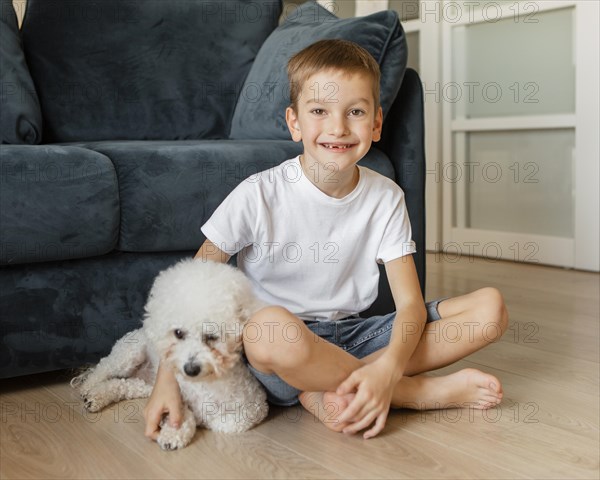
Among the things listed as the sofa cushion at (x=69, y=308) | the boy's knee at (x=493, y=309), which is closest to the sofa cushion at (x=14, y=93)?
the sofa cushion at (x=69, y=308)

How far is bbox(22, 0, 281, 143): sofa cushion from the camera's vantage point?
2188mm

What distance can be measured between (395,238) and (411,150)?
47 cm

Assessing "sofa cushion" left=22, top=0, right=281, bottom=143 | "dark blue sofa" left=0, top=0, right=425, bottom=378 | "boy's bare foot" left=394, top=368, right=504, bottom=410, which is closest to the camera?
"boy's bare foot" left=394, top=368, right=504, bottom=410

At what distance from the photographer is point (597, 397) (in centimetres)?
139

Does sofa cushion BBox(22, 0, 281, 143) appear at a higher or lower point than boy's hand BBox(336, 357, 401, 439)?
higher

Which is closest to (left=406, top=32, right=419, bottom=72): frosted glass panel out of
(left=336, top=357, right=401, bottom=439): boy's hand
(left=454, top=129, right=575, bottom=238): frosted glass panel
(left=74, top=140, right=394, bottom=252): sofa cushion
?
(left=454, top=129, right=575, bottom=238): frosted glass panel

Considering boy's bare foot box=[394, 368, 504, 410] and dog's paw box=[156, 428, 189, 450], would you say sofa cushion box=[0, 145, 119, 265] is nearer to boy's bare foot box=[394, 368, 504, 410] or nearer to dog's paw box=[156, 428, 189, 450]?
dog's paw box=[156, 428, 189, 450]

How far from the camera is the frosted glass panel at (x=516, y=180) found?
2.93 meters

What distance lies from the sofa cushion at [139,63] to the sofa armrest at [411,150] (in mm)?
697

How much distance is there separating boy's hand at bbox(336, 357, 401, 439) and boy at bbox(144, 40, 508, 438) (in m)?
0.05

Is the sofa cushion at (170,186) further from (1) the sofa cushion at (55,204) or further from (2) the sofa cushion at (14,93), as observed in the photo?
(2) the sofa cushion at (14,93)

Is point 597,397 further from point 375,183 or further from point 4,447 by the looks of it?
point 4,447

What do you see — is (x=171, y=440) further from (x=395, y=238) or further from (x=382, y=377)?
(x=395, y=238)

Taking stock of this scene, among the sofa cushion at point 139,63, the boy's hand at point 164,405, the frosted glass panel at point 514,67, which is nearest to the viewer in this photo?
the boy's hand at point 164,405
